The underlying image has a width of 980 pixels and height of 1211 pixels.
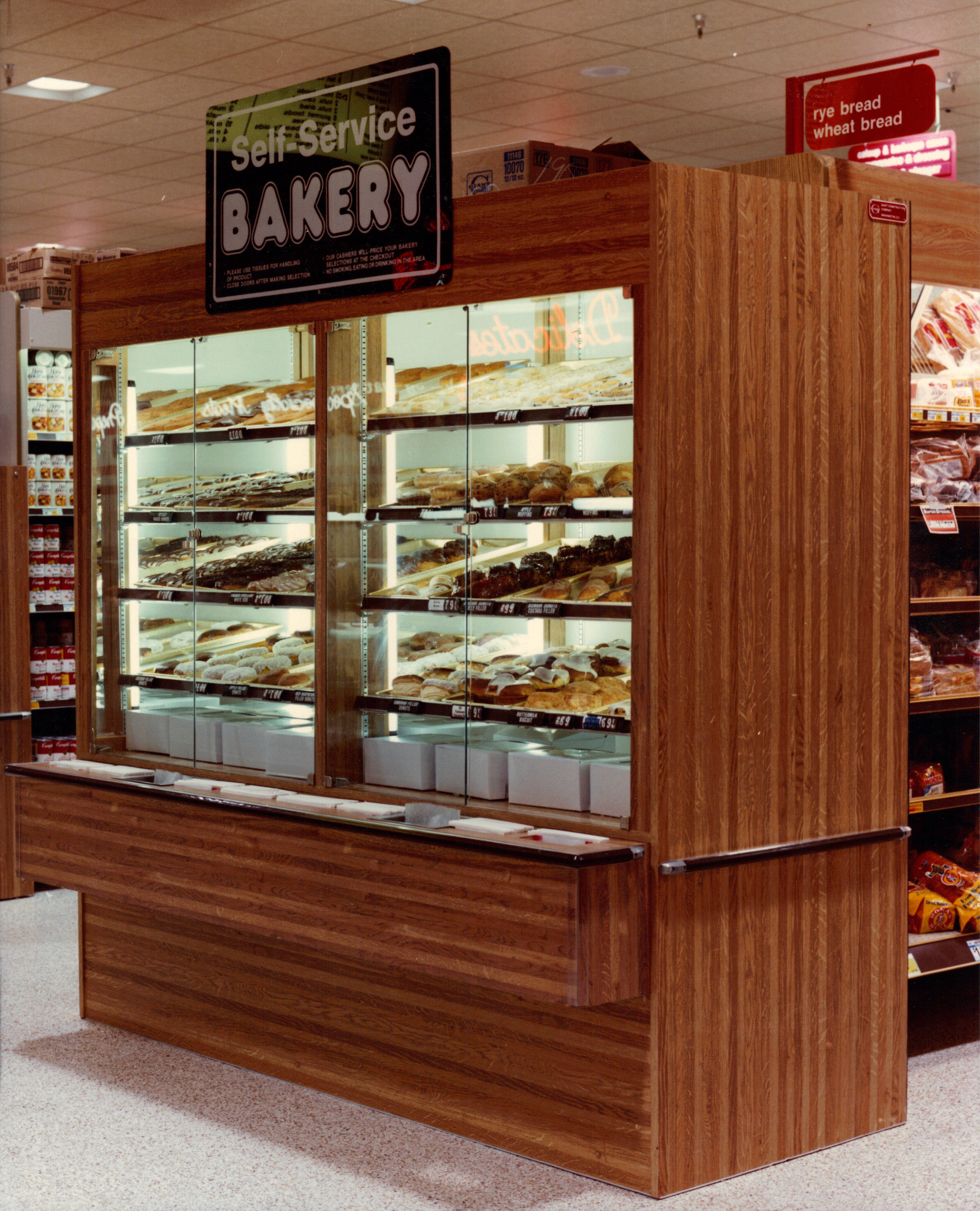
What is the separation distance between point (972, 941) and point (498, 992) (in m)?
1.59

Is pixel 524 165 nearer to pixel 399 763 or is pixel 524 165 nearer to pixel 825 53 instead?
pixel 399 763

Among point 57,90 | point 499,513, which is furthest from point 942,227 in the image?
point 57,90

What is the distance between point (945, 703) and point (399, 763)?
1.67m

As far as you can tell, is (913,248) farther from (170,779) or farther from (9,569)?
(9,569)

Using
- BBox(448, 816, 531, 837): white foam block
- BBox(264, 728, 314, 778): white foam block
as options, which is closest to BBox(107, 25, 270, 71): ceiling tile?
BBox(264, 728, 314, 778): white foam block

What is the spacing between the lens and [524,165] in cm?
397

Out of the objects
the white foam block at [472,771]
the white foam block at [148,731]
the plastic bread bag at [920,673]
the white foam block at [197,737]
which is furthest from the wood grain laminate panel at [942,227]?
the white foam block at [148,731]

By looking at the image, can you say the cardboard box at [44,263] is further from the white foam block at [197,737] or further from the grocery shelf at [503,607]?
the grocery shelf at [503,607]

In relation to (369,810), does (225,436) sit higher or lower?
higher

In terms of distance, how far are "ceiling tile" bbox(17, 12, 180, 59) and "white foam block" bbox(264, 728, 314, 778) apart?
4.85m

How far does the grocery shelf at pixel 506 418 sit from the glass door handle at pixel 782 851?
1.07 meters

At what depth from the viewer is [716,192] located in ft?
11.8

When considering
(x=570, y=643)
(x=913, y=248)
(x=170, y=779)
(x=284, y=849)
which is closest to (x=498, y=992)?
(x=284, y=849)

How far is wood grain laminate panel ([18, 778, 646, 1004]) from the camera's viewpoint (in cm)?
346
